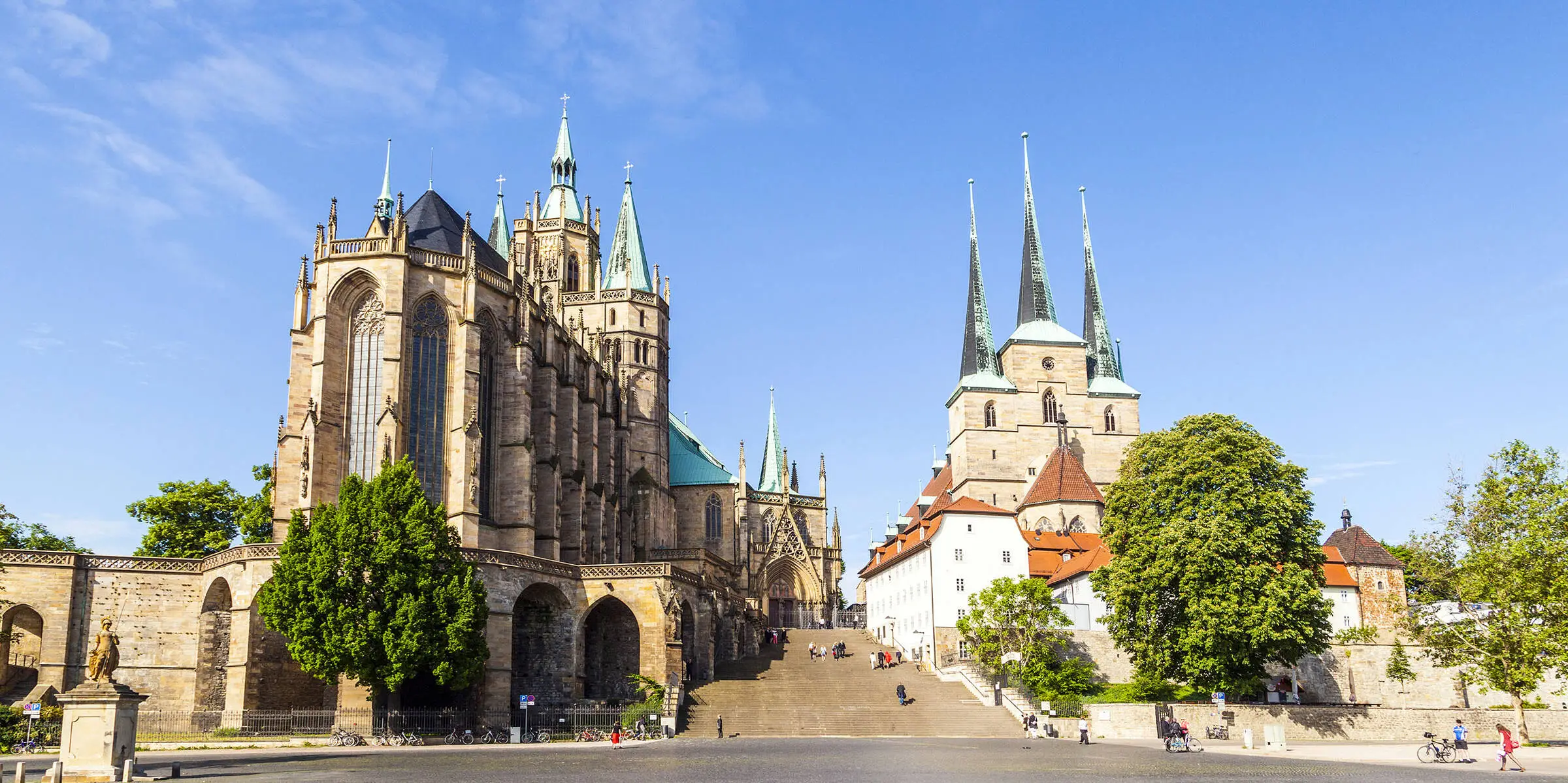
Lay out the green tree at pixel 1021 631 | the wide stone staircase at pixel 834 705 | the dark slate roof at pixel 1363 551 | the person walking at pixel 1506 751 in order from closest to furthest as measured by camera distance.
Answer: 1. the person walking at pixel 1506 751
2. the wide stone staircase at pixel 834 705
3. the green tree at pixel 1021 631
4. the dark slate roof at pixel 1363 551

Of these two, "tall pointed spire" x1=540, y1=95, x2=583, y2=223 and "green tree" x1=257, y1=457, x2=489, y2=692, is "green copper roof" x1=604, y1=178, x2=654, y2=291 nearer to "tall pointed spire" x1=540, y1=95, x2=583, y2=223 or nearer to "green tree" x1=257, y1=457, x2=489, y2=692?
"tall pointed spire" x1=540, y1=95, x2=583, y2=223

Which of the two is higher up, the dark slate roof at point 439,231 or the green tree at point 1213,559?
the dark slate roof at point 439,231

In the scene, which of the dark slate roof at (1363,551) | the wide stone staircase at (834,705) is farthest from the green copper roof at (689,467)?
the dark slate roof at (1363,551)

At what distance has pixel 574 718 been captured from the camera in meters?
43.2

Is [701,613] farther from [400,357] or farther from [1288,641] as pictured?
[1288,641]

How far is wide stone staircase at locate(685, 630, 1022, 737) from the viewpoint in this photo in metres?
44.0

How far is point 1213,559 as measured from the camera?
1726 inches

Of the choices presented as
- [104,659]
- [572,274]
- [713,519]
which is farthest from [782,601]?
[104,659]

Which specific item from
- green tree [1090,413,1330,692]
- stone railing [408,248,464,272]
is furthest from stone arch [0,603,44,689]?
green tree [1090,413,1330,692]

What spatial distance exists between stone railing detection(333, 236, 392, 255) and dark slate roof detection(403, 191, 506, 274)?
1517mm

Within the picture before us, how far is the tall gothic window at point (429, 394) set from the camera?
50.2 m

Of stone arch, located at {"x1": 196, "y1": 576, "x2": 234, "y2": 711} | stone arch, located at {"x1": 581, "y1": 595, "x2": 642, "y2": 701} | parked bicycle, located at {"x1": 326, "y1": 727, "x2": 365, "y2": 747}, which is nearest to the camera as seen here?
parked bicycle, located at {"x1": 326, "y1": 727, "x2": 365, "y2": 747}

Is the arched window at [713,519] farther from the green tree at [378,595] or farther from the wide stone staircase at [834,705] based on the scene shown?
the green tree at [378,595]

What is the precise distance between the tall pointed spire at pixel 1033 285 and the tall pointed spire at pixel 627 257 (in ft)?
92.6
